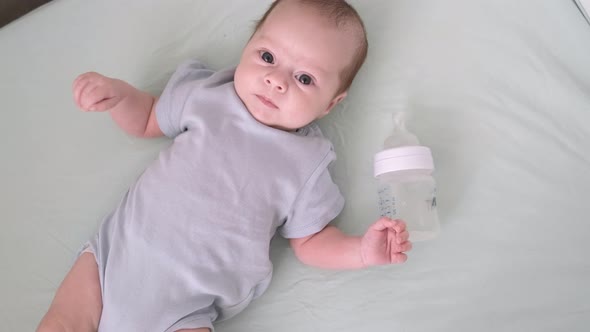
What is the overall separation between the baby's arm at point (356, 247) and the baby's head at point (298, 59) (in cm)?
25

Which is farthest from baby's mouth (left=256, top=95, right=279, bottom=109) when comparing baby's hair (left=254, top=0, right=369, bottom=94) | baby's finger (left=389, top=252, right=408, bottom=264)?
baby's finger (left=389, top=252, right=408, bottom=264)

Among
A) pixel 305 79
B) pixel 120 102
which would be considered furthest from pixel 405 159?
pixel 120 102

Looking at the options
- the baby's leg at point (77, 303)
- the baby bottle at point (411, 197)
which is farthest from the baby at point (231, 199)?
the baby bottle at point (411, 197)

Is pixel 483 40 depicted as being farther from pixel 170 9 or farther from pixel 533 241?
pixel 170 9

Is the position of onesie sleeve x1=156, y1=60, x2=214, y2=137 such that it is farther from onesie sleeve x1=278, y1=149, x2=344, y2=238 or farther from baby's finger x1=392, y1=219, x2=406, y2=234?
baby's finger x1=392, y1=219, x2=406, y2=234

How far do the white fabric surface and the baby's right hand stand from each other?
0.56 ft

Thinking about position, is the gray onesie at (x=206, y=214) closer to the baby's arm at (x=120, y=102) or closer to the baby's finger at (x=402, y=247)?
the baby's arm at (x=120, y=102)

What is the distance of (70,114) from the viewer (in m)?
1.25

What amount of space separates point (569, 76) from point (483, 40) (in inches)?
8.2

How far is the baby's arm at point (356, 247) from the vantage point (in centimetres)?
99

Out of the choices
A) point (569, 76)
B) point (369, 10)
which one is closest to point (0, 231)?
point (369, 10)

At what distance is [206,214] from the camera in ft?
3.47

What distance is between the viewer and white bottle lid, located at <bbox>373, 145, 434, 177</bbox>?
1.03m

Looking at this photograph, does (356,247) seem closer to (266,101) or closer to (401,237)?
(401,237)
